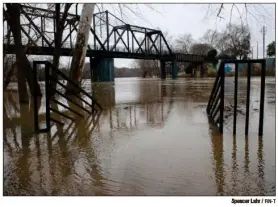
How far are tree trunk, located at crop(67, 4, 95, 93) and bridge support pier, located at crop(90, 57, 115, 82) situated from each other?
98.6 feet

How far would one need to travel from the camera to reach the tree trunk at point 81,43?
12.3m

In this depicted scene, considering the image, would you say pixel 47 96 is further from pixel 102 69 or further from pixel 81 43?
pixel 102 69

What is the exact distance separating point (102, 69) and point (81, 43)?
3133 centimetres

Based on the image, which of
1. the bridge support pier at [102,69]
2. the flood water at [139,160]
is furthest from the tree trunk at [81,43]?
the bridge support pier at [102,69]

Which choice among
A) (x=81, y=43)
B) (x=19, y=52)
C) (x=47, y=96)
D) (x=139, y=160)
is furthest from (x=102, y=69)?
(x=139, y=160)

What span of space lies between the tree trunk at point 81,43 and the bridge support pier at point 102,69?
98.6 ft

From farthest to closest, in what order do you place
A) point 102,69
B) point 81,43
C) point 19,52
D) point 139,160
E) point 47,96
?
point 102,69
point 81,43
point 19,52
point 47,96
point 139,160

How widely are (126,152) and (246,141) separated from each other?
165 centimetres

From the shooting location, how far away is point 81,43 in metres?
12.7

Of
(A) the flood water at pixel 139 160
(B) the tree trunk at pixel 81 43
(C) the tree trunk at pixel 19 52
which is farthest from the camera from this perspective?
(B) the tree trunk at pixel 81 43

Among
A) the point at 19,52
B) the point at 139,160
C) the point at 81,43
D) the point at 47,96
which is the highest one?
the point at 81,43

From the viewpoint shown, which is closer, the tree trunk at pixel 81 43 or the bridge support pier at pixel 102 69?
the tree trunk at pixel 81 43

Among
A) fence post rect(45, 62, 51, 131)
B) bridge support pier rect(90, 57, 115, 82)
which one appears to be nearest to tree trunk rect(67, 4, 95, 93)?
fence post rect(45, 62, 51, 131)

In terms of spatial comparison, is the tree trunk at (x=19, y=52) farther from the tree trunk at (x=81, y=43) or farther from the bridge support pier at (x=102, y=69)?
the bridge support pier at (x=102, y=69)
